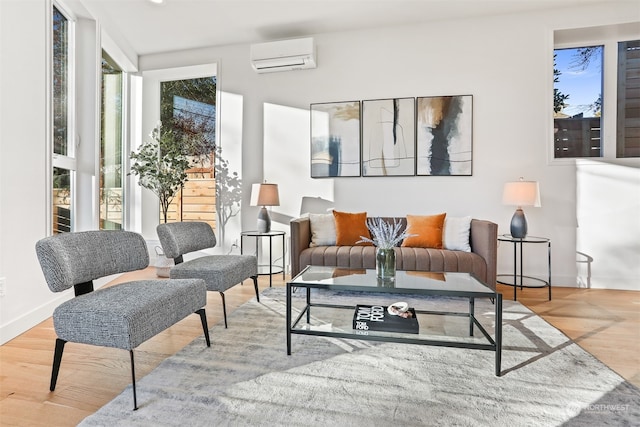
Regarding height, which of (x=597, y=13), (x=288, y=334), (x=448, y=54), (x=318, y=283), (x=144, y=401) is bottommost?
(x=144, y=401)

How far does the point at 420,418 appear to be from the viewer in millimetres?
1368

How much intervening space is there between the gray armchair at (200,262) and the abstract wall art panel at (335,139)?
1613 millimetres

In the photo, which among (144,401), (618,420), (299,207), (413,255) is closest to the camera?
(618,420)

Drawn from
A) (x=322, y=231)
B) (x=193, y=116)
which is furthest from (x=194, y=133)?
(x=322, y=231)

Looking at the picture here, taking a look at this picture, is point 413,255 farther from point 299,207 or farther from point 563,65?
point 563,65

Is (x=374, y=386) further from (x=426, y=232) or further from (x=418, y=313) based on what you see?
(x=426, y=232)

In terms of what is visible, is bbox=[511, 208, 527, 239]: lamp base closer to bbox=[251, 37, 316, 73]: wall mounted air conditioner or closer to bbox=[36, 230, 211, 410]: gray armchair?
bbox=[251, 37, 316, 73]: wall mounted air conditioner

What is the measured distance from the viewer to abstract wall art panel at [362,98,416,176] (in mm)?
3725

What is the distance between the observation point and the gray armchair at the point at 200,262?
2.30 metres

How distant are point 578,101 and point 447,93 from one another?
1.36 m

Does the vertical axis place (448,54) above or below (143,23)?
below

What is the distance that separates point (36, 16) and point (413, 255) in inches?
132

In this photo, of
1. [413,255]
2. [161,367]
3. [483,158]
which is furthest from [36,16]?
[483,158]

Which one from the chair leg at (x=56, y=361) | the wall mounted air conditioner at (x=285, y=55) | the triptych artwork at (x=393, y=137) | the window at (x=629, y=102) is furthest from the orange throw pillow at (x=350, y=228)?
the window at (x=629, y=102)
